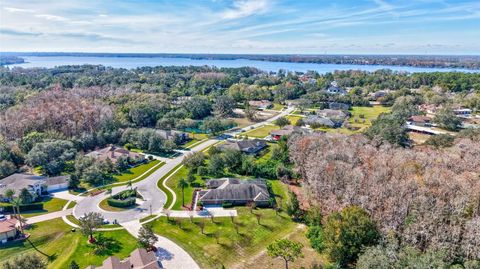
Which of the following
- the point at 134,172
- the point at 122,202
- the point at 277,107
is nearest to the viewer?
the point at 122,202

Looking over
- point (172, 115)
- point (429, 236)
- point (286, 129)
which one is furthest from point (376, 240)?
point (172, 115)

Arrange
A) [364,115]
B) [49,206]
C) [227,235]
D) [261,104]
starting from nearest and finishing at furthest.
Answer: [227,235] < [49,206] < [364,115] < [261,104]

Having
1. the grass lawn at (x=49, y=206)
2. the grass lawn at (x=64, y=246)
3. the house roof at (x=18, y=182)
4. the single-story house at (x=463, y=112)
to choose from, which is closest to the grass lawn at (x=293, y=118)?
the single-story house at (x=463, y=112)

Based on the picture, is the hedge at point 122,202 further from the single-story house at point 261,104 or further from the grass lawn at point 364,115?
the single-story house at point 261,104

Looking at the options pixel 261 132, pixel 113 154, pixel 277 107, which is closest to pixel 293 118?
pixel 277 107

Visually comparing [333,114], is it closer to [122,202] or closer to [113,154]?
[113,154]

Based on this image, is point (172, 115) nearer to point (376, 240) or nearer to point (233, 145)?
point (233, 145)
